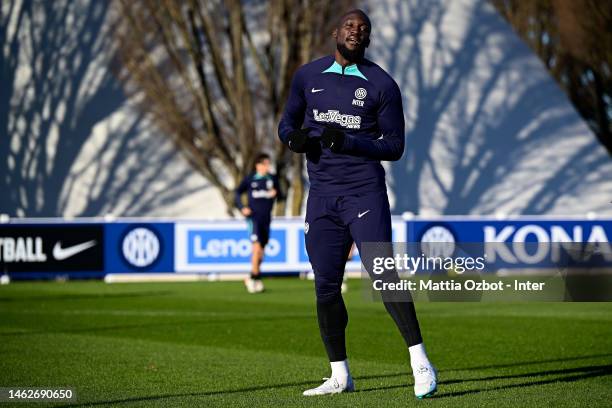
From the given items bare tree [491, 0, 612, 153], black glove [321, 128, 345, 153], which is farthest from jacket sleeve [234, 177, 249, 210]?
bare tree [491, 0, 612, 153]

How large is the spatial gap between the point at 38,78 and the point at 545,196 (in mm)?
13835

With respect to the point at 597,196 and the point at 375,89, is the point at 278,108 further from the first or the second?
the point at 375,89

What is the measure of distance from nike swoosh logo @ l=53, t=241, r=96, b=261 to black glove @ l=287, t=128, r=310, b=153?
17486mm

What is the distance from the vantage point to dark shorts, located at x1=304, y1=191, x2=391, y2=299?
26.3 feet

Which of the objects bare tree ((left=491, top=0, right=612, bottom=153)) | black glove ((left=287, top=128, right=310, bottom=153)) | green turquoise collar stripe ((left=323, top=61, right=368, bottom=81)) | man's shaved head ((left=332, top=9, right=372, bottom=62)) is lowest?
black glove ((left=287, top=128, right=310, bottom=153))

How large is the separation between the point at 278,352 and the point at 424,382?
3.86 m

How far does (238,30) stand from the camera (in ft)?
103

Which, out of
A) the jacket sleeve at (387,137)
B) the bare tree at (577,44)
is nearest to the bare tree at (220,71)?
the bare tree at (577,44)

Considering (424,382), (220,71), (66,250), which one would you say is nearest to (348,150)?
(424,382)

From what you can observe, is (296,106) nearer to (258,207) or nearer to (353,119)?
(353,119)

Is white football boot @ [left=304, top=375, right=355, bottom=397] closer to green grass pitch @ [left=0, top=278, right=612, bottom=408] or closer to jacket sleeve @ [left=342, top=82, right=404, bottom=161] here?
green grass pitch @ [left=0, top=278, right=612, bottom=408]

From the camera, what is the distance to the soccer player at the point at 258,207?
2112cm

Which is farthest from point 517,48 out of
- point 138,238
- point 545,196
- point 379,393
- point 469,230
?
point 379,393

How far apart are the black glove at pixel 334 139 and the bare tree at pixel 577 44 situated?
3726cm
